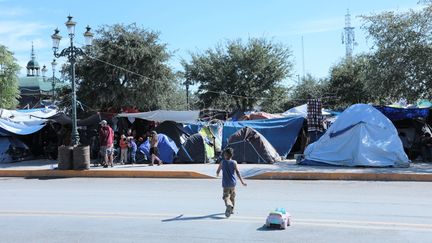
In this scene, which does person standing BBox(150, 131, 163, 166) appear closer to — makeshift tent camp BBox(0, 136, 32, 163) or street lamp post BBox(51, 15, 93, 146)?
street lamp post BBox(51, 15, 93, 146)

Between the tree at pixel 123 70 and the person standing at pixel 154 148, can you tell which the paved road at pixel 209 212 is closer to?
the person standing at pixel 154 148

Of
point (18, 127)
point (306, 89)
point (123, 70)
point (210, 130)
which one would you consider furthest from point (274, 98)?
point (18, 127)

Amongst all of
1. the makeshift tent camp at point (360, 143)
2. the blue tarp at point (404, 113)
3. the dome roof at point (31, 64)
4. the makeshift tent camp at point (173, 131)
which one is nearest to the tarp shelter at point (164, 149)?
the makeshift tent camp at point (173, 131)

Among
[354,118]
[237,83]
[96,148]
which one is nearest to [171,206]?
[354,118]

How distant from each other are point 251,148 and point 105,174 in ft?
18.7

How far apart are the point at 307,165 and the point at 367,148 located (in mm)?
2174

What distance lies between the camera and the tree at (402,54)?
2048 cm

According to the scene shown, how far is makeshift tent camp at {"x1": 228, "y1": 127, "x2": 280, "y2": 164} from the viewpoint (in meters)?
19.9

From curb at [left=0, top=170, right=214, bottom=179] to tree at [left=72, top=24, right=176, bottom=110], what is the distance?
30.7 feet

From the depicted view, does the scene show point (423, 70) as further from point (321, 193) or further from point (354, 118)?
point (321, 193)

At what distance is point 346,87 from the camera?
48.1m

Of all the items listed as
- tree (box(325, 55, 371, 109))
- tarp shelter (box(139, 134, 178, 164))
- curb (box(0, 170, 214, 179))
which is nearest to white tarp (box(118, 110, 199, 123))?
tarp shelter (box(139, 134, 178, 164))

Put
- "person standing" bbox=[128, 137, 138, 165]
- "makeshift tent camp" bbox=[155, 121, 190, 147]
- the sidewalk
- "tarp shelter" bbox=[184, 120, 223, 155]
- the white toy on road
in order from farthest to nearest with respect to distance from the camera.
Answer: "makeshift tent camp" bbox=[155, 121, 190, 147], "tarp shelter" bbox=[184, 120, 223, 155], "person standing" bbox=[128, 137, 138, 165], the sidewalk, the white toy on road

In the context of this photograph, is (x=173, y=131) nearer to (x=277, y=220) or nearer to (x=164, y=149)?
(x=164, y=149)
